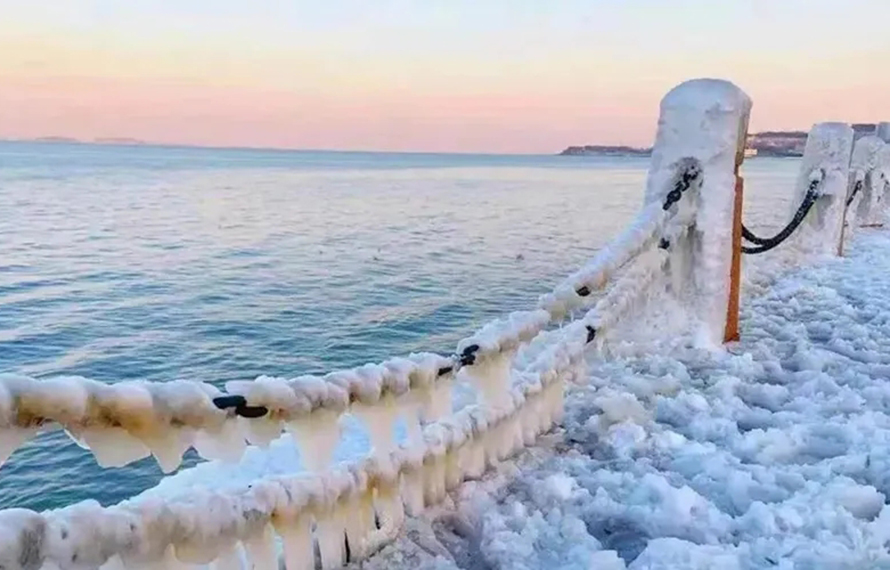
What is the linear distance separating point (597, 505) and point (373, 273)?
17.1m

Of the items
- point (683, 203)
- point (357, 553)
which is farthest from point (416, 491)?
point (683, 203)

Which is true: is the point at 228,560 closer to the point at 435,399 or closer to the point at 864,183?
the point at 435,399

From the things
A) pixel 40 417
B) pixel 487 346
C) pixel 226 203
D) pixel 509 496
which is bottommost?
pixel 226 203

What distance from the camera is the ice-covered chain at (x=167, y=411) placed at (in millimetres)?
1783

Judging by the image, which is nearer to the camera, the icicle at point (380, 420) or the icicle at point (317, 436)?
the icicle at point (317, 436)

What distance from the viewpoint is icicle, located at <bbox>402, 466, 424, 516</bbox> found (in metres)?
3.17

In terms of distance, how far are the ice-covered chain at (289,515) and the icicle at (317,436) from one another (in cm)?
7

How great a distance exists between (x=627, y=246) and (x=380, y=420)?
2644mm

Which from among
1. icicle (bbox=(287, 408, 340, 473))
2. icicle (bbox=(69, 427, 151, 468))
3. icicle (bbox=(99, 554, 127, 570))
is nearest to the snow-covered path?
icicle (bbox=(287, 408, 340, 473))

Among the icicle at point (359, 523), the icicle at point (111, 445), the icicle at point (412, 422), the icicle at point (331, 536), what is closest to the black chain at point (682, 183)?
the icicle at point (412, 422)

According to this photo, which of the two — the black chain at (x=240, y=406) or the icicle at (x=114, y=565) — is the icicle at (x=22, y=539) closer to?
the icicle at (x=114, y=565)

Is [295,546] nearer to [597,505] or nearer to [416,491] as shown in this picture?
[416,491]

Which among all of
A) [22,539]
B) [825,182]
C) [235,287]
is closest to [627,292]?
[22,539]

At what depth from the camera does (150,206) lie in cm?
4019
